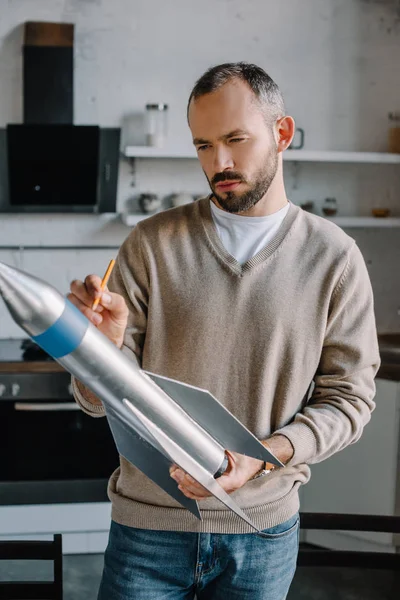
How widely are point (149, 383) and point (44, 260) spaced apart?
2718mm

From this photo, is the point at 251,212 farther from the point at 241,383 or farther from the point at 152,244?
the point at 241,383

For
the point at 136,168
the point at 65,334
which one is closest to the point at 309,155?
the point at 136,168

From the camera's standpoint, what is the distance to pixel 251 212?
150 cm

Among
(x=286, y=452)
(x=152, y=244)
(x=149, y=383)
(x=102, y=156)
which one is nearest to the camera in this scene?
(x=149, y=383)

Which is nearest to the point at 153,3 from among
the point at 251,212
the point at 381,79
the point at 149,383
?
the point at 381,79

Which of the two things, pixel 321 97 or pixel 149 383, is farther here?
pixel 321 97

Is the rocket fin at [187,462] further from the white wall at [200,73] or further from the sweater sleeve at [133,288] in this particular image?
the white wall at [200,73]

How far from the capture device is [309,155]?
3545 mm

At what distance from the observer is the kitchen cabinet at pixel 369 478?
3127 millimetres

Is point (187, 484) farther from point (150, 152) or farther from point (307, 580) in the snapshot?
point (150, 152)

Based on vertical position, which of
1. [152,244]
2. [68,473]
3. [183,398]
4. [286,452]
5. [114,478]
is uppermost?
[152,244]

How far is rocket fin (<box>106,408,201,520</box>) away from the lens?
1.19 metres

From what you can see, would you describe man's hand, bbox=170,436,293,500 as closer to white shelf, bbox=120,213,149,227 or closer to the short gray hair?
the short gray hair

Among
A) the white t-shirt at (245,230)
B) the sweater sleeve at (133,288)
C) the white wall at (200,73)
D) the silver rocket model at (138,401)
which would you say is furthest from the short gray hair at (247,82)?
the white wall at (200,73)
